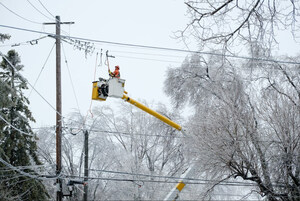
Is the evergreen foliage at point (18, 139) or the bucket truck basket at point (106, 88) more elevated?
the bucket truck basket at point (106, 88)

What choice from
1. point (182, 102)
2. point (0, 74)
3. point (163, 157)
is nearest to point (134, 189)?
point (163, 157)

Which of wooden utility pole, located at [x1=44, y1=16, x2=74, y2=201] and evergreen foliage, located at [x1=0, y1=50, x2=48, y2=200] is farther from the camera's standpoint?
evergreen foliage, located at [x1=0, y1=50, x2=48, y2=200]

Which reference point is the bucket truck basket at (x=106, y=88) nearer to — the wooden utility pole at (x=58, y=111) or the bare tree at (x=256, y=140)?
the wooden utility pole at (x=58, y=111)

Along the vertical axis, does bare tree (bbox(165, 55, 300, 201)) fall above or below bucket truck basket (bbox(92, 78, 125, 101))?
below

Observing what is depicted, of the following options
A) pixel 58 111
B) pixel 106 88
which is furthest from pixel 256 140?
pixel 58 111

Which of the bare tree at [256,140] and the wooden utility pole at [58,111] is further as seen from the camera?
the wooden utility pole at [58,111]

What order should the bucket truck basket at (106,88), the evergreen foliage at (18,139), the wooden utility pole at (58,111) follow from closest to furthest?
the bucket truck basket at (106,88)
the wooden utility pole at (58,111)
the evergreen foliage at (18,139)

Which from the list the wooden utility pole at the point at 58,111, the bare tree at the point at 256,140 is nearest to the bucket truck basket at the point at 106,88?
the wooden utility pole at the point at 58,111

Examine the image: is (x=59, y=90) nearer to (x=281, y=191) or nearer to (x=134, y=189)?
(x=281, y=191)

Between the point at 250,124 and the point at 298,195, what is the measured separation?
107 inches

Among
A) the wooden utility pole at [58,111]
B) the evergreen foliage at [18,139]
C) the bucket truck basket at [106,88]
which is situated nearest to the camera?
the bucket truck basket at [106,88]

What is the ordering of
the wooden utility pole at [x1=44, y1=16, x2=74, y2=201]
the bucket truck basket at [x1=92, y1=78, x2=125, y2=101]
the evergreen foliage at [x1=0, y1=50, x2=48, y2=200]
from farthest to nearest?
the evergreen foliage at [x1=0, y1=50, x2=48, y2=200] < the wooden utility pole at [x1=44, y1=16, x2=74, y2=201] < the bucket truck basket at [x1=92, y1=78, x2=125, y2=101]

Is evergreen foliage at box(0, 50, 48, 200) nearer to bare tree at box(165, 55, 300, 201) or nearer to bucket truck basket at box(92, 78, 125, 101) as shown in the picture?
bucket truck basket at box(92, 78, 125, 101)

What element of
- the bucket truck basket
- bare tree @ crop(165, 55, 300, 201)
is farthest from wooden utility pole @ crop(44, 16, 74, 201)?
bare tree @ crop(165, 55, 300, 201)
